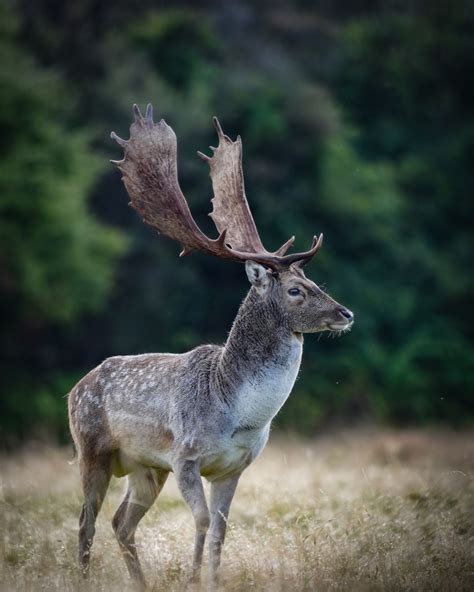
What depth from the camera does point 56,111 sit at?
91.2ft

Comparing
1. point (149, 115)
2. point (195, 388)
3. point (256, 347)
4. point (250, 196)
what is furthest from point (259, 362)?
point (250, 196)

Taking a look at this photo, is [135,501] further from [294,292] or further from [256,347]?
[294,292]

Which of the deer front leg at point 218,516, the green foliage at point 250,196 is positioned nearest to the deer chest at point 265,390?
the deer front leg at point 218,516

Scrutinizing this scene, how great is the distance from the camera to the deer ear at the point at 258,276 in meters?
7.95

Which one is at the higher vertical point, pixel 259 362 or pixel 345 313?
pixel 345 313

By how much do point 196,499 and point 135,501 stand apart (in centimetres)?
95

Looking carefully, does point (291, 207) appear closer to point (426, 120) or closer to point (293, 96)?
point (293, 96)

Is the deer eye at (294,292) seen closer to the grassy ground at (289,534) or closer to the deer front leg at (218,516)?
the deer front leg at (218,516)

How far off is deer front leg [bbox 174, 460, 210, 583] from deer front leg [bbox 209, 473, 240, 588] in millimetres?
127

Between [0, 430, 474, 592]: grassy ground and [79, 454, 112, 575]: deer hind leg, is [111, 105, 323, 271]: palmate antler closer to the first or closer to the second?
[79, 454, 112, 575]: deer hind leg

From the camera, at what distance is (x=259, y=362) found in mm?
7750

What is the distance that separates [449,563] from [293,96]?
25902 mm

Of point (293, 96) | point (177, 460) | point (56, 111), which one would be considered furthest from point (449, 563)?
point (293, 96)

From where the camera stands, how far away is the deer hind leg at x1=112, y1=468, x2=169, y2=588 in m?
8.36
